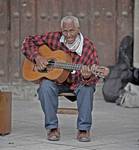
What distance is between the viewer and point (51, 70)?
626cm

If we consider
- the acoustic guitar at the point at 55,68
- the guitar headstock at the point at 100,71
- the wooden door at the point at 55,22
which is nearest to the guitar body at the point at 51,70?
the acoustic guitar at the point at 55,68

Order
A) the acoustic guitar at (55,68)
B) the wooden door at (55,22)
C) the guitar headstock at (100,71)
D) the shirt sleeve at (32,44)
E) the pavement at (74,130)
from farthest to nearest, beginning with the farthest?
the wooden door at (55,22) < the shirt sleeve at (32,44) < the acoustic guitar at (55,68) < the pavement at (74,130) < the guitar headstock at (100,71)

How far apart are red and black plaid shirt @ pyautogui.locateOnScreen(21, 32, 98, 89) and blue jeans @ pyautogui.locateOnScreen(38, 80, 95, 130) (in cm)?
9

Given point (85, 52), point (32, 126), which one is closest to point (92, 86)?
point (85, 52)

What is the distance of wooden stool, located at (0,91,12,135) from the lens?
650 cm

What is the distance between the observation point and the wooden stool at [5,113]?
6.50 meters

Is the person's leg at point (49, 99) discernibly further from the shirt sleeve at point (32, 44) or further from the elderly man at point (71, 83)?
the shirt sleeve at point (32, 44)

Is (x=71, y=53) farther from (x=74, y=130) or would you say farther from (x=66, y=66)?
(x=74, y=130)

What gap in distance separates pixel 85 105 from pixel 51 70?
1.48ft

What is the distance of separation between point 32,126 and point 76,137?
2.99ft

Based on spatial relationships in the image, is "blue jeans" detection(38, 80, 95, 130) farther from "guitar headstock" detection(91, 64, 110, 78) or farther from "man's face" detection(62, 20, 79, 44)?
"man's face" detection(62, 20, 79, 44)

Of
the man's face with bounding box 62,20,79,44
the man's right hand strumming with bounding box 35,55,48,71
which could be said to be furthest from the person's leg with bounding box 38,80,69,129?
the man's face with bounding box 62,20,79,44

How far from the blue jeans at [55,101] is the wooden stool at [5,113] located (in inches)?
17.6

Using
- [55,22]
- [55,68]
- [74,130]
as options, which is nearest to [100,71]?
[55,68]
